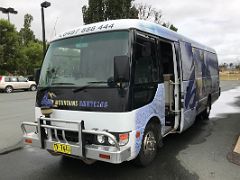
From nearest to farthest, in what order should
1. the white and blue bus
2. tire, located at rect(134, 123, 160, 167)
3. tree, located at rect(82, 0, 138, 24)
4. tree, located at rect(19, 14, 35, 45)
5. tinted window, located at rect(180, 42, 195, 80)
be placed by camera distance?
1. the white and blue bus
2. tire, located at rect(134, 123, 160, 167)
3. tinted window, located at rect(180, 42, 195, 80)
4. tree, located at rect(82, 0, 138, 24)
5. tree, located at rect(19, 14, 35, 45)

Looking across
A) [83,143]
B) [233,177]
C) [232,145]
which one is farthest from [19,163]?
[232,145]

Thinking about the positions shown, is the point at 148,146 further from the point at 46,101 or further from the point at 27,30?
the point at 27,30

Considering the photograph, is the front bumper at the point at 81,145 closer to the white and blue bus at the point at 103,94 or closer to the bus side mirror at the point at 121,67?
the white and blue bus at the point at 103,94

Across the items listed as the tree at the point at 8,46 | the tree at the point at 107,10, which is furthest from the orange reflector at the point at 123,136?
the tree at the point at 8,46

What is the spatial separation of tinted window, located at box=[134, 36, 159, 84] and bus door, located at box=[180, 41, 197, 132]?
1334 mm

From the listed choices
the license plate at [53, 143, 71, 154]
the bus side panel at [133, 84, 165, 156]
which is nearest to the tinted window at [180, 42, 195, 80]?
the bus side panel at [133, 84, 165, 156]

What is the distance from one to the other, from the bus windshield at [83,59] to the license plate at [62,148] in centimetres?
98

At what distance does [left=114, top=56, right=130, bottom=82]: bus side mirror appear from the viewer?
355cm

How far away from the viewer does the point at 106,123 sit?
3811 mm

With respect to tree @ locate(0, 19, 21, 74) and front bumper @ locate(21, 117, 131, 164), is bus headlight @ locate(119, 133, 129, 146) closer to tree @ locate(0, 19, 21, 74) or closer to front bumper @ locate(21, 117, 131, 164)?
front bumper @ locate(21, 117, 131, 164)

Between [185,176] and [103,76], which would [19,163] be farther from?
[185,176]

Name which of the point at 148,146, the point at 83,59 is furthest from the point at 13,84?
the point at 148,146

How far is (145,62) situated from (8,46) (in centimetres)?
2745

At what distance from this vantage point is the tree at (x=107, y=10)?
Answer: 25.7 m
